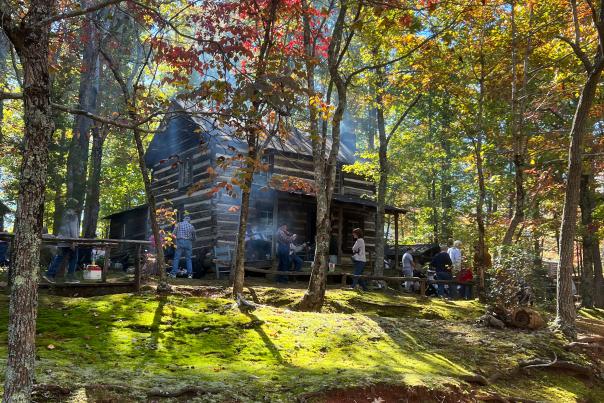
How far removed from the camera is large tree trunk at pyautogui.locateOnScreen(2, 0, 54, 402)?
3.30 m

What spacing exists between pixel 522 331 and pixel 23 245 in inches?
372

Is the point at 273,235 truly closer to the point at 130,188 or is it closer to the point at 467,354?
the point at 467,354

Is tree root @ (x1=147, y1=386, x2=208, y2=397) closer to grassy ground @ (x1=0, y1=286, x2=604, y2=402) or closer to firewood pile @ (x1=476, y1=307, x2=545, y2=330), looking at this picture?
grassy ground @ (x1=0, y1=286, x2=604, y2=402)

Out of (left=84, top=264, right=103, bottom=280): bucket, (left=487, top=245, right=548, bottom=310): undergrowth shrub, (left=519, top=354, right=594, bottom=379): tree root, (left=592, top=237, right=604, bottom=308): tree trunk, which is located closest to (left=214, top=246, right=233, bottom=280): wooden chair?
(left=84, top=264, right=103, bottom=280): bucket

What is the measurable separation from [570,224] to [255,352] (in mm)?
6776

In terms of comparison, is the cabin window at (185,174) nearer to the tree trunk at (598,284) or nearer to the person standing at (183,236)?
the person standing at (183,236)

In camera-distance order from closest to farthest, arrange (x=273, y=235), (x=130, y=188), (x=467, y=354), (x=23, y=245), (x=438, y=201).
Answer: (x=23, y=245)
(x=467, y=354)
(x=273, y=235)
(x=438, y=201)
(x=130, y=188)

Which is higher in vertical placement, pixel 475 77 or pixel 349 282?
pixel 475 77

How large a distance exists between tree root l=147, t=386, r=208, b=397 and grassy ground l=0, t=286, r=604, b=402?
34mm

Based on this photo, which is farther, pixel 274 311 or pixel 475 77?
pixel 475 77

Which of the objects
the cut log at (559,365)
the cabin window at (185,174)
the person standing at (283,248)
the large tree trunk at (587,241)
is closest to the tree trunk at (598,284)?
the large tree trunk at (587,241)

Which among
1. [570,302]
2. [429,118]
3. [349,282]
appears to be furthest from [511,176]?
[570,302]

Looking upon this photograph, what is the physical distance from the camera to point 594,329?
11.4 meters

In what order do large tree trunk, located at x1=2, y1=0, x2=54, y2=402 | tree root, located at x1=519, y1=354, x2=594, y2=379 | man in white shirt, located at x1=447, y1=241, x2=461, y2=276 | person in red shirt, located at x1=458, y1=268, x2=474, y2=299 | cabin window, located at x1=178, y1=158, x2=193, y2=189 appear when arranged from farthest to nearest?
cabin window, located at x1=178, y1=158, x2=193, y2=189
man in white shirt, located at x1=447, y1=241, x2=461, y2=276
person in red shirt, located at x1=458, y1=268, x2=474, y2=299
tree root, located at x1=519, y1=354, x2=594, y2=379
large tree trunk, located at x1=2, y1=0, x2=54, y2=402
